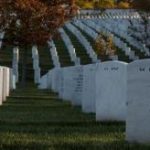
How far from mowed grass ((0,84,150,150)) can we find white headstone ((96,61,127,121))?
1.28 feet

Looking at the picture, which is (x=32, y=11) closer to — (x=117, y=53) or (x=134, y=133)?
(x=117, y=53)

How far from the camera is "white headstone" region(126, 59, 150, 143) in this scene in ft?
36.0

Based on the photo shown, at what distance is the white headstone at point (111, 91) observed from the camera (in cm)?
1552

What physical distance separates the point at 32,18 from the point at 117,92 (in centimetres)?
2525

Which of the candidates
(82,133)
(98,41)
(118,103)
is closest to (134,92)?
(82,133)

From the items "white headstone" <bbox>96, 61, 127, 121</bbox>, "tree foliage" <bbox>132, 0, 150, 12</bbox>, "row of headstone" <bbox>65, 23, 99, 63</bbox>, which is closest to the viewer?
"white headstone" <bbox>96, 61, 127, 121</bbox>

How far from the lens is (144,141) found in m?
11.0

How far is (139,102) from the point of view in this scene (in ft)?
36.4

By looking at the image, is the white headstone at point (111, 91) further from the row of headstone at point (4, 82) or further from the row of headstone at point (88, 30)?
the row of headstone at point (88, 30)

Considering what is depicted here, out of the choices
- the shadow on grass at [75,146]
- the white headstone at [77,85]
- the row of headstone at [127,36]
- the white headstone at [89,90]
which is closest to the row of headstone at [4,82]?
the white headstone at [77,85]

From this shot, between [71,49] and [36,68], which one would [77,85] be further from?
[71,49]

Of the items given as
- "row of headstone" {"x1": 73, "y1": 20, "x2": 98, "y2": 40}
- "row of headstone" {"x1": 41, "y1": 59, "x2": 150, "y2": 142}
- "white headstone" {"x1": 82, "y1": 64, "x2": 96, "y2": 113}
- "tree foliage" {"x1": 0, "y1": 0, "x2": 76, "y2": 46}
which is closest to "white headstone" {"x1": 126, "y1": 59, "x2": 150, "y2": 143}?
"row of headstone" {"x1": 41, "y1": 59, "x2": 150, "y2": 142}

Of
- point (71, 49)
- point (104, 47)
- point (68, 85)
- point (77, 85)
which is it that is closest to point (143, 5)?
point (104, 47)

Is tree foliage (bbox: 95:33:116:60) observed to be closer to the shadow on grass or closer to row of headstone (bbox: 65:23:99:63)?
row of headstone (bbox: 65:23:99:63)
